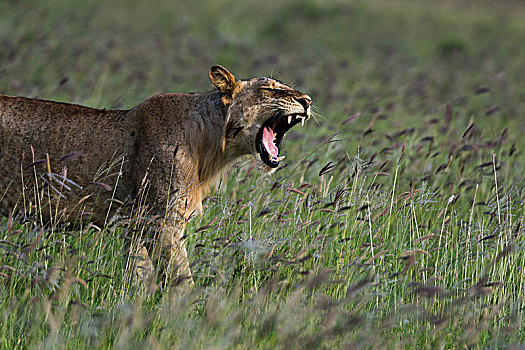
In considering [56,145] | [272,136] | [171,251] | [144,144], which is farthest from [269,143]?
[56,145]

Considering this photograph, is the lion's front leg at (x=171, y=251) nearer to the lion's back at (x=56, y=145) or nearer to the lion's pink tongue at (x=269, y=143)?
the lion's back at (x=56, y=145)

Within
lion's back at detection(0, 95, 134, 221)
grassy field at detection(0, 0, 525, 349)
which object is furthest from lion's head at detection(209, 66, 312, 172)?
lion's back at detection(0, 95, 134, 221)

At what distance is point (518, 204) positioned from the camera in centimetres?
580

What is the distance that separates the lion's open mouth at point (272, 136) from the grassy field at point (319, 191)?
0.32m

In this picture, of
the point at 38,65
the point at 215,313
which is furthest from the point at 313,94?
the point at 215,313

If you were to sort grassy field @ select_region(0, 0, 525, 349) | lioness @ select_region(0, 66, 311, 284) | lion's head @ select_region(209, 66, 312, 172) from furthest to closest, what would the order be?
lion's head @ select_region(209, 66, 312, 172)
lioness @ select_region(0, 66, 311, 284)
grassy field @ select_region(0, 0, 525, 349)

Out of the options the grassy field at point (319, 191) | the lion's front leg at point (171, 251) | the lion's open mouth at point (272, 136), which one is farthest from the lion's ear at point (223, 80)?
the lion's front leg at point (171, 251)

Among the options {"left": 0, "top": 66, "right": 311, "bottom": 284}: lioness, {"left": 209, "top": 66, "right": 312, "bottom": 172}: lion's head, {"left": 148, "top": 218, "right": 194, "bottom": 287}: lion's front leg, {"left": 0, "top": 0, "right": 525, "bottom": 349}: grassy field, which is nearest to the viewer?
{"left": 0, "top": 0, "right": 525, "bottom": 349}: grassy field

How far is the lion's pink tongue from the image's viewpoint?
475 centimetres

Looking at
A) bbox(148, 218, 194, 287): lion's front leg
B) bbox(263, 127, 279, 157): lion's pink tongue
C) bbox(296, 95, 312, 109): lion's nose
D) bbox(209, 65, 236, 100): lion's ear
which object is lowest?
bbox(148, 218, 194, 287): lion's front leg

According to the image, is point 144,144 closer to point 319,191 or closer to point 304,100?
point 304,100

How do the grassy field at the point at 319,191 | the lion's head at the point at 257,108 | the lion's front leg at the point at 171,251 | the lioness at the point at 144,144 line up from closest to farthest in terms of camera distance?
the grassy field at the point at 319,191 < the lion's front leg at the point at 171,251 < the lioness at the point at 144,144 < the lion's head at the point at 257,108

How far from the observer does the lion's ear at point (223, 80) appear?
4672 mm

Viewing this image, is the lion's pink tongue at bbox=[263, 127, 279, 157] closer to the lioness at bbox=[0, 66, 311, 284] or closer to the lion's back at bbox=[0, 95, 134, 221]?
the lioness at bbox=[0, 66, 311, 284]
